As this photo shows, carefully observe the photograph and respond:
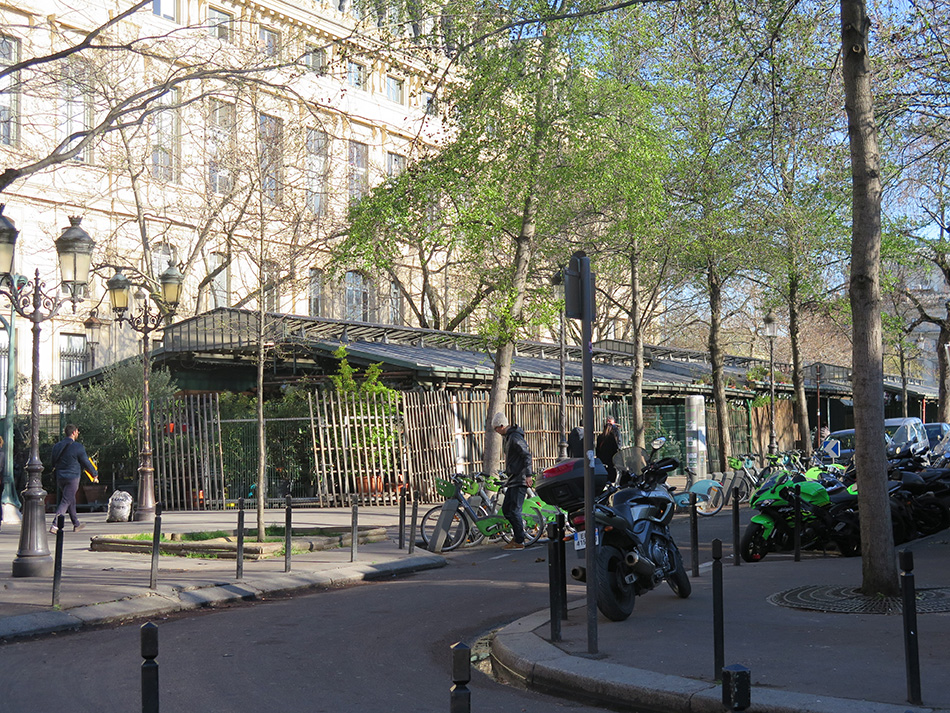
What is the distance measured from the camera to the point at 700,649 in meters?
7.09

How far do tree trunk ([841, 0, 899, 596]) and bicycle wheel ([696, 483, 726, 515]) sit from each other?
10804 millimetres

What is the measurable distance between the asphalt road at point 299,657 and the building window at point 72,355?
26899 mm

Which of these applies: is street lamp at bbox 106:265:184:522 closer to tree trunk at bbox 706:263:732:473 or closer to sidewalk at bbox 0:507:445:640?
sidewalk at bbox 0:507:445:640

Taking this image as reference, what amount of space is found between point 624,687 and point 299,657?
2710mm

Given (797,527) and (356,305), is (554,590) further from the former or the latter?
(356,305)

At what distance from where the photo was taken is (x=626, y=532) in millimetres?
8422

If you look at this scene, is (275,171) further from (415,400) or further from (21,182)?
(21,182)

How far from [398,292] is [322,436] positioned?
21.6 meters

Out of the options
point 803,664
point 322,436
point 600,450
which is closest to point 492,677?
point 803,664

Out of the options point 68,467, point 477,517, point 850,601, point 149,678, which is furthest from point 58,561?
point 68,467

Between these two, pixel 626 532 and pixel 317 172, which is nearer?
pixel 626 532

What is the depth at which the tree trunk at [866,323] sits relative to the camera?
340 inches

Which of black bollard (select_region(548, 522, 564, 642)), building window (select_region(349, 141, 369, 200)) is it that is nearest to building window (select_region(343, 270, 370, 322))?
building window (select_region(349, 141, 369, 200))

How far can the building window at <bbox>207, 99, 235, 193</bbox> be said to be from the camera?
30712 millimetres
